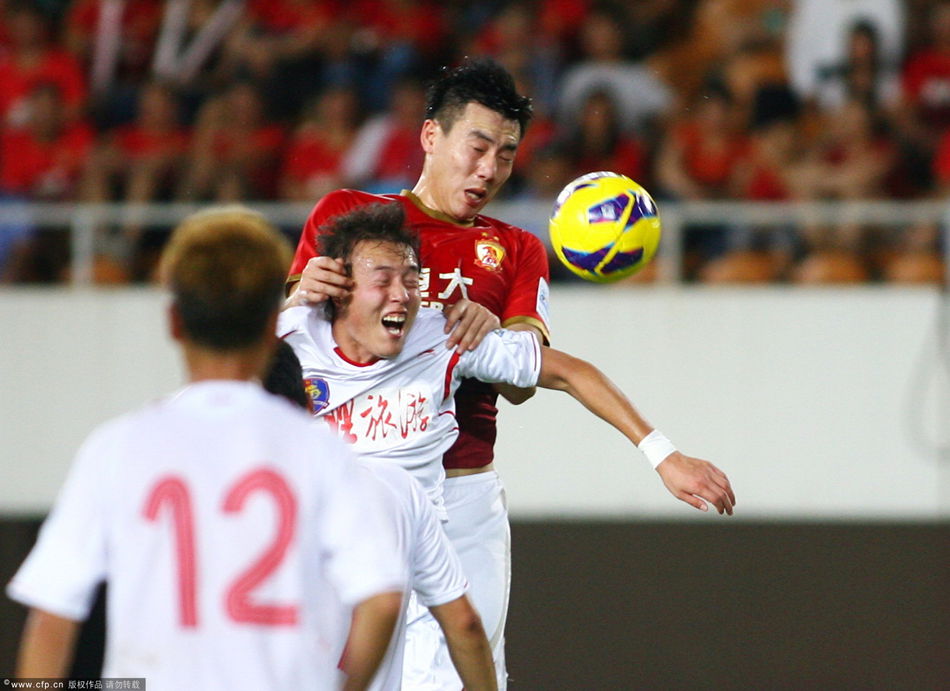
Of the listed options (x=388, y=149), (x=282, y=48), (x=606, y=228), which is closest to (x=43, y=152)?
(x=282, y=48)

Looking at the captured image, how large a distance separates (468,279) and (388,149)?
13.1 feet

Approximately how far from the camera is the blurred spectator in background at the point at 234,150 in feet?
27.5

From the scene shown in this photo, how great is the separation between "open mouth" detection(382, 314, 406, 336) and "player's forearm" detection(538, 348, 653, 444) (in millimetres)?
488

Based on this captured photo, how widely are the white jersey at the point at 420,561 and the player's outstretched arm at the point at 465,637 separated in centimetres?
2

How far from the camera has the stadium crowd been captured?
26.0 ft

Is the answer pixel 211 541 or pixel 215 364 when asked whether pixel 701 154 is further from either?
pixel 211 541

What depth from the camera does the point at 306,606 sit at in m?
2.26

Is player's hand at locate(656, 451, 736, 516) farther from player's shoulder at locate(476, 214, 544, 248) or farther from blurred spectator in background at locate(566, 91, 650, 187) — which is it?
blurred spectator in background at locate(566, 91, 650, 187)

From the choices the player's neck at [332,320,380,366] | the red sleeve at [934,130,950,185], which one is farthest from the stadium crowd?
the player's neck at [332,320,380,366]

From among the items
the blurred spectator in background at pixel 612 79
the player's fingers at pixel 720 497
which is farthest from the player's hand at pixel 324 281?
the blurred spectator in background at pixel 612 79

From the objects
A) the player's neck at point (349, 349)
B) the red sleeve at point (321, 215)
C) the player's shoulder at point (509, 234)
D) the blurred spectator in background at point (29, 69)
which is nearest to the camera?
the player's neck at point (349, 349)

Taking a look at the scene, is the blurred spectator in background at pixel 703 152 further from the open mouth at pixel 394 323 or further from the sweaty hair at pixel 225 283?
the sweaty hair at pixel 225 283

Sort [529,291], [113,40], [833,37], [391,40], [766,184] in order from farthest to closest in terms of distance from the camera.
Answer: [113,40] < [391,40] < [833,37] < [766,184] < [529,291]

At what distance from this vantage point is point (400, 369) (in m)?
3.86
